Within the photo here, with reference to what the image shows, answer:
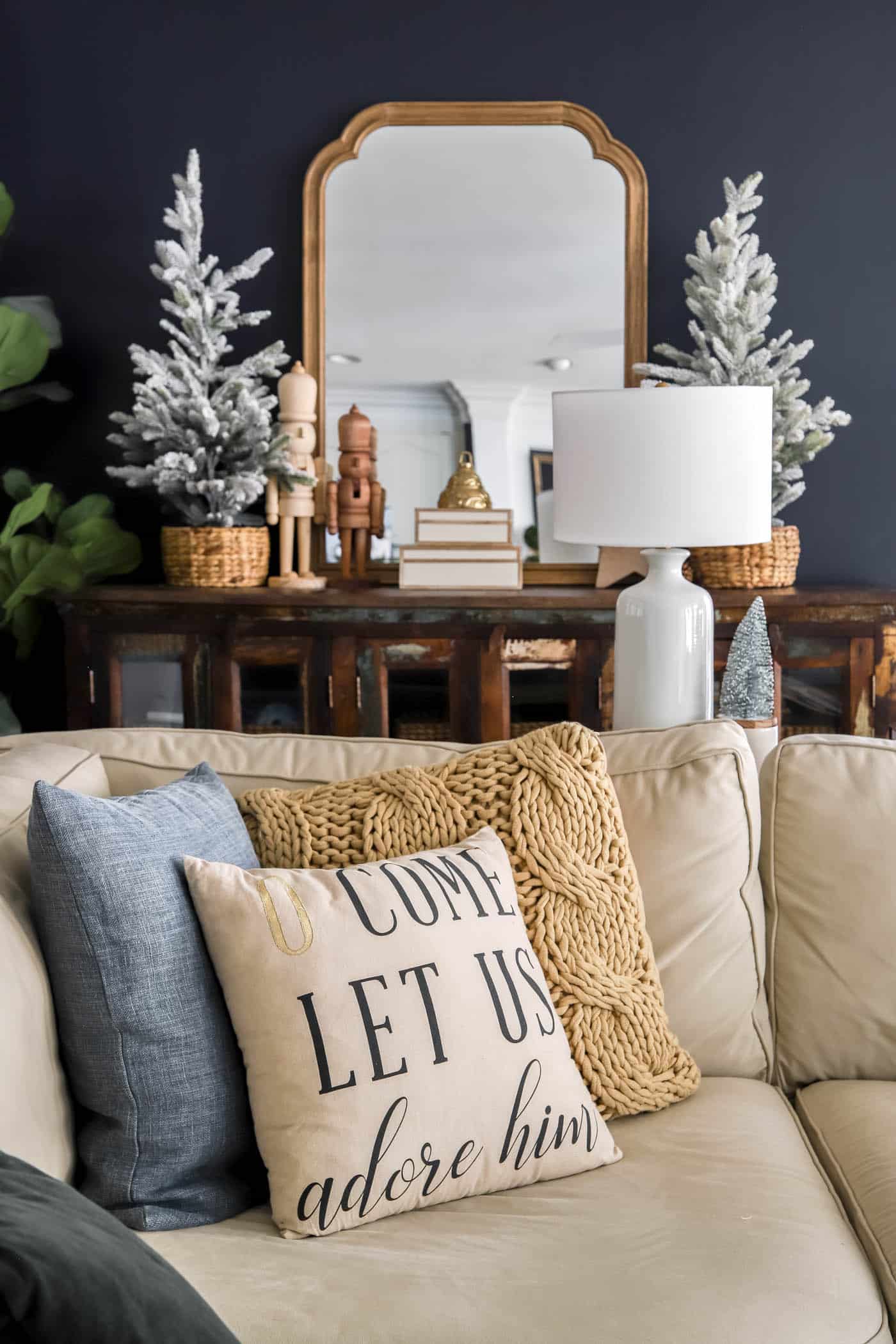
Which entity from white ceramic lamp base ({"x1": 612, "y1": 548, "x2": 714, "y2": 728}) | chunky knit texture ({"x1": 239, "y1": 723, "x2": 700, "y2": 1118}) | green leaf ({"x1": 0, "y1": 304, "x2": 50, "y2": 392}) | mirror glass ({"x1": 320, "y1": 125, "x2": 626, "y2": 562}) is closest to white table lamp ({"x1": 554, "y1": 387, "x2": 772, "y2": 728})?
white ceramic lamp base ({"x1": 612, "y1": 548, "x2": 714, "y2": 728})

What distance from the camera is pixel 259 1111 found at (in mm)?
1133

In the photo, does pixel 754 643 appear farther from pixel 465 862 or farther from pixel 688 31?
pixel 688 31

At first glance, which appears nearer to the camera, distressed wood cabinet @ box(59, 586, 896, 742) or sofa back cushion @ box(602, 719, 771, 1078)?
sofa back cushion @ box(602, 719, 771, 1078)

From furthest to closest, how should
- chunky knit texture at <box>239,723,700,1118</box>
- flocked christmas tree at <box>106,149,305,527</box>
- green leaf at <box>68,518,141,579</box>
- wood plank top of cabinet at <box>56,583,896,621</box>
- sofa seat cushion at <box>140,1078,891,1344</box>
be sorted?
green leaf at <box>68,518,141,579</box>
flocked christmas tree at <box>106,149,305,527</box>
wood plank top of cabinet at <box>56,583,896,621</box>
chunky knit texture at <box>239,723,700,1118</box>
sofa seat cushion at <box>140,1078,891,1344</box>

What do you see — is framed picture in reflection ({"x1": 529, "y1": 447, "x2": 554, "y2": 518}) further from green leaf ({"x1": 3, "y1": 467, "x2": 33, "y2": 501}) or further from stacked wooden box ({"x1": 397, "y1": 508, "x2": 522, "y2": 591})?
green leaf ({"x1": 3, "y1": 467, "x2": 33, "y2": 501})

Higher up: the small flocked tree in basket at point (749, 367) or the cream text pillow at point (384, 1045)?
the small flocked tree in basket at point (749, 367)

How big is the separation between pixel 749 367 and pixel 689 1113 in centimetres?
193

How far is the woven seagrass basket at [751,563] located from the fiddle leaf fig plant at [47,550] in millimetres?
1445

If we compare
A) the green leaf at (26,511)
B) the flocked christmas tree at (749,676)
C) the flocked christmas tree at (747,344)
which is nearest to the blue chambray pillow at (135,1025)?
the flocked christmas tree at (749,676)

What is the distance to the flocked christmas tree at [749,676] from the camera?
1791 mm

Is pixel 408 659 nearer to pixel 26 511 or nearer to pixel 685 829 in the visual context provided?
pixel 26 511

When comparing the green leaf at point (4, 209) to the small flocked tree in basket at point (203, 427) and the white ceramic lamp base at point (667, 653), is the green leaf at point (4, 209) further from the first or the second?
the white ceramic lamp base at point (667, 653)

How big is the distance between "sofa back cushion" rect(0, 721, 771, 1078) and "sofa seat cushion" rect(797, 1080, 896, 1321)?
4.3 inches

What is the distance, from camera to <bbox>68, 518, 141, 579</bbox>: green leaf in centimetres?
285
